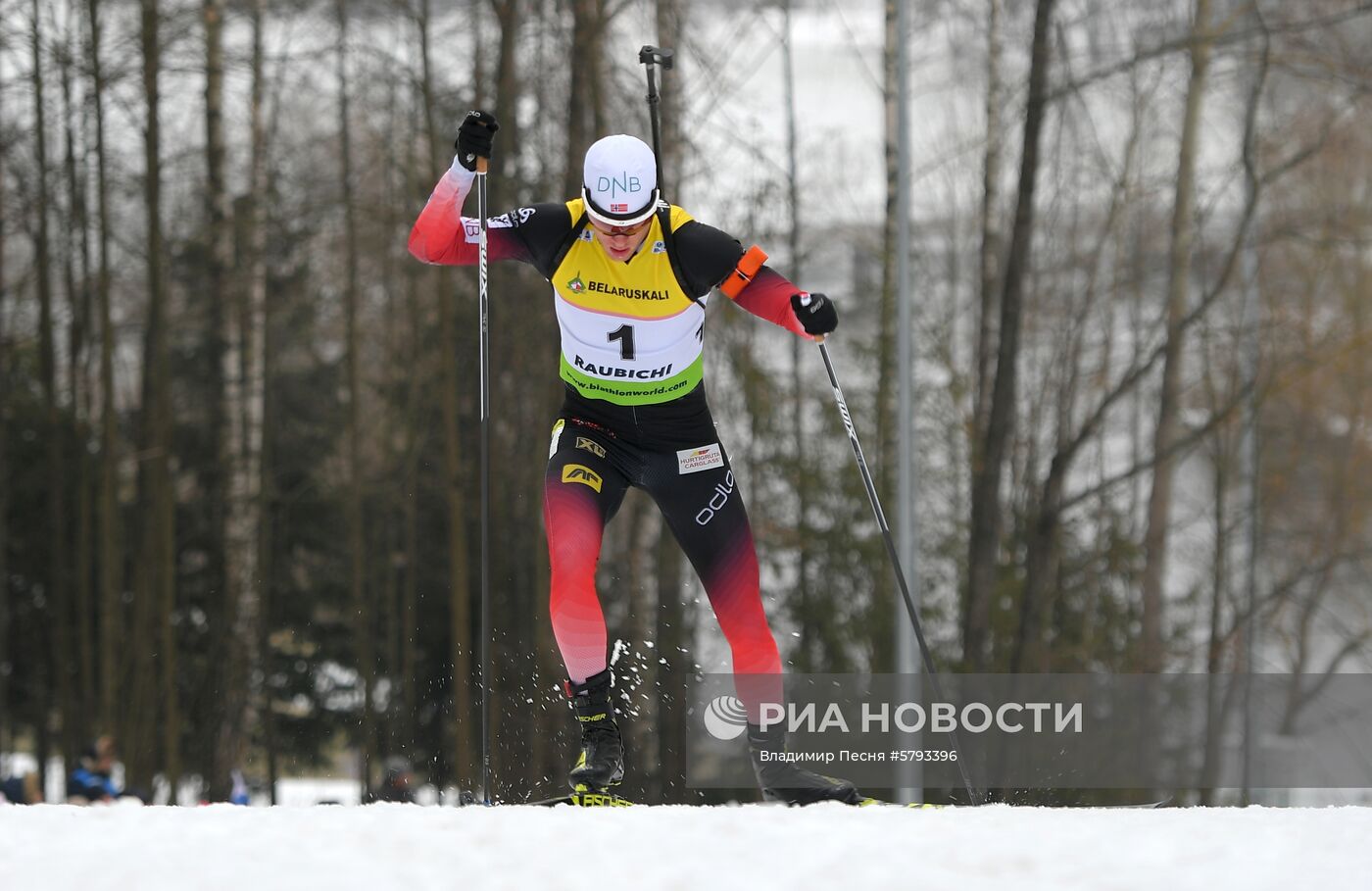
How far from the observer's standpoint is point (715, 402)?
16.0 meters

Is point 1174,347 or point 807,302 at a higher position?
point 1174,347

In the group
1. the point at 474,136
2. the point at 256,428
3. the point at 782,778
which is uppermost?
the point at 256,428

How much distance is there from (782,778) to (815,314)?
1621 mm

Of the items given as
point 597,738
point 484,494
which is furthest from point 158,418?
point 597,738

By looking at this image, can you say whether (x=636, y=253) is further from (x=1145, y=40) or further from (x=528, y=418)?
(x=1145, y=40)

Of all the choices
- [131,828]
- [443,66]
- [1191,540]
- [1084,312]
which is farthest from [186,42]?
[1191,540]

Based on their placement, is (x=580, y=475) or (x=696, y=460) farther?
(x=696, y=460)

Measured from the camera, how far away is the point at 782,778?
4.99m

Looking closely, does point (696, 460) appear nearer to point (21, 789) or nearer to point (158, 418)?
point (21, 789)

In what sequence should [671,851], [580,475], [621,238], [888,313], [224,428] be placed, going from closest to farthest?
[671,851] → [621,238] → [580,475] → [224,428] → [888,313]

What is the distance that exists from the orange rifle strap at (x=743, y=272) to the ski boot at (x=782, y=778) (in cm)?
154

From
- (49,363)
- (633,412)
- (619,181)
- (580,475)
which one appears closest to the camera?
(619,181)

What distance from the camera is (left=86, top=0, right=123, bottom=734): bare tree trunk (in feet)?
43.3

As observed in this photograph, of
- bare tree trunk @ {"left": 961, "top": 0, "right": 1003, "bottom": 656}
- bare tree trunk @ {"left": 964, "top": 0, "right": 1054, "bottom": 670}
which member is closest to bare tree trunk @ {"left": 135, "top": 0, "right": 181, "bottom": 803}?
bare tree trunk @ {"left": 964, "top": 0, "right": 1054, "bottom": 670}
